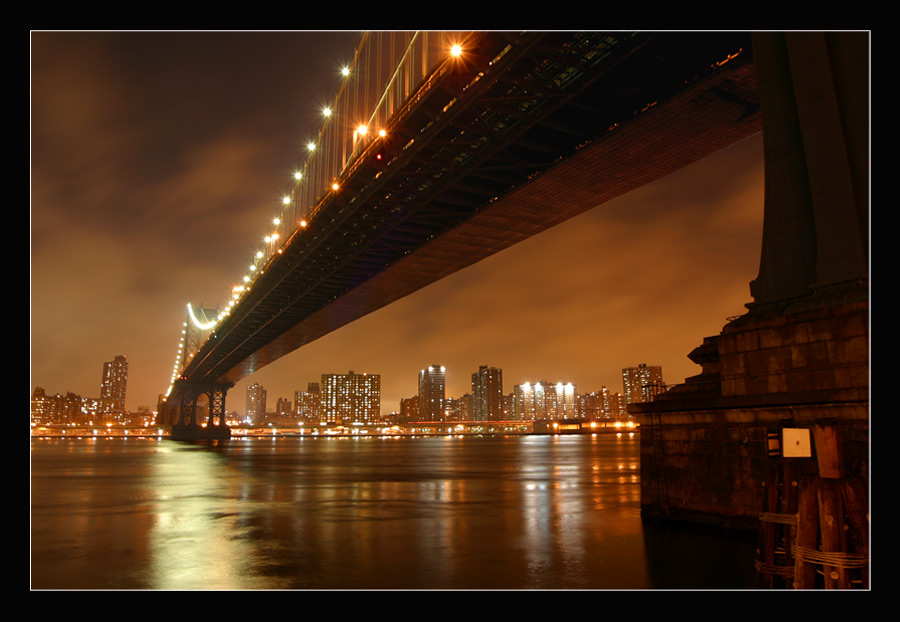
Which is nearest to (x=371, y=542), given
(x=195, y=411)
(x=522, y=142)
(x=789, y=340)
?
(x=789, y=340)

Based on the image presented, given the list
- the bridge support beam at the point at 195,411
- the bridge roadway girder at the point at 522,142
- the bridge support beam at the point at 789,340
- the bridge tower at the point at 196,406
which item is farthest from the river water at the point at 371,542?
the bridge support beam at the point at 195,411

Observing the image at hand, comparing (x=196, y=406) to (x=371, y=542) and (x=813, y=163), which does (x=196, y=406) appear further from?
(x=813, y=163)

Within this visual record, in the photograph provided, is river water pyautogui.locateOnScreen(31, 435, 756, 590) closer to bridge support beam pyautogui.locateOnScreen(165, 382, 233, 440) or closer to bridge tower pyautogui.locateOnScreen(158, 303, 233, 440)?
bridge tower pyautogui.locateOnScreen(158, 303, 233, 440)

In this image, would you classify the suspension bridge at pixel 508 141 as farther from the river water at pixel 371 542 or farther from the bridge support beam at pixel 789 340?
the river water at pixel 371 542
